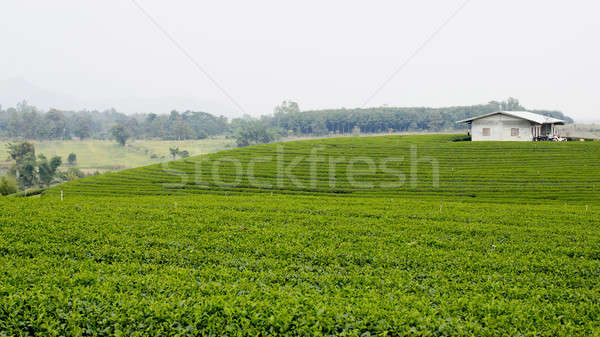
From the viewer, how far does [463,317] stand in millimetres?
6270

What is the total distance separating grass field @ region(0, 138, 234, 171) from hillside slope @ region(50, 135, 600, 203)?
245ft

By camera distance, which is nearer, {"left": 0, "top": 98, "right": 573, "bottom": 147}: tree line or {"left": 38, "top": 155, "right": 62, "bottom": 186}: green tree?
{"left": 38, "top": 155, "right": 62, "bottom": 186}: green tree

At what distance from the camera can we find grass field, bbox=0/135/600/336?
5547 millimetres

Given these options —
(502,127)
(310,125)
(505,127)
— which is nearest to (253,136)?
(310,125)

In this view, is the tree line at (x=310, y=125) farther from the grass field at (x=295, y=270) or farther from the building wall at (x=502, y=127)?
the grass field at (x=295, y=270)

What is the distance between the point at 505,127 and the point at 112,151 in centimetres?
11594

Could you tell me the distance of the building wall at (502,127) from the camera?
4556 centimetres

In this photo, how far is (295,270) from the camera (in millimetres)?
8594

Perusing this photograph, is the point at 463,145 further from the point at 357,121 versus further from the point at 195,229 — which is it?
the point at 357,121

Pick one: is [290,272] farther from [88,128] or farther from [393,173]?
[88,128]

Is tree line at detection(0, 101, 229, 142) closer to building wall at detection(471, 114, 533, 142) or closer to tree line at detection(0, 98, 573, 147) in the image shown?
tree line at detection(0, 98, 573, 147)

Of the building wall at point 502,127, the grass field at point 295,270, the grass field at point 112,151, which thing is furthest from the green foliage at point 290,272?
the grass field at point 112,151

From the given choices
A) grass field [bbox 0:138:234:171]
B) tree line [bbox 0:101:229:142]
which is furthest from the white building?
tree line [bbox 0:101:229:142]

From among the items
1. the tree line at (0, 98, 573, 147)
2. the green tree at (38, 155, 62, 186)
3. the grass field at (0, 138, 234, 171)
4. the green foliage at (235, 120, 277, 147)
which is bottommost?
the green tree at (38, 155, 62, 186)
